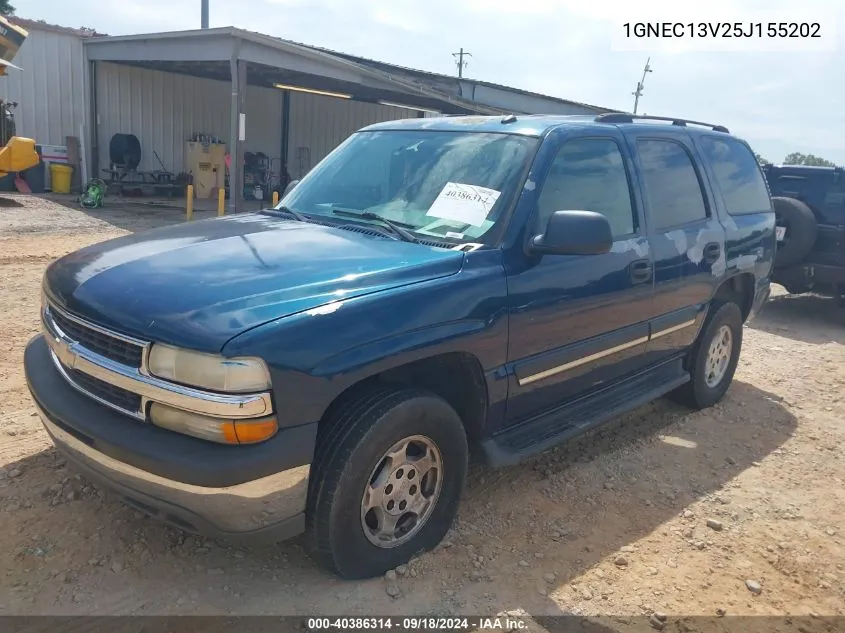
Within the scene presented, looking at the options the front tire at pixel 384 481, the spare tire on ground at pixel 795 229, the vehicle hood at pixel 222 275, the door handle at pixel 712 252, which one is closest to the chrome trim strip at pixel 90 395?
the vehicle hood at pixel 222 275

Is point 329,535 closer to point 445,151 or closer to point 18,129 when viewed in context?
point 445,151

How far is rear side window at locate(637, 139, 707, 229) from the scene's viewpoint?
4.21 metres

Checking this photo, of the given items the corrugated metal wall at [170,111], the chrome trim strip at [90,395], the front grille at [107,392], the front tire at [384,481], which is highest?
the corrugated metal wall at [170,111]

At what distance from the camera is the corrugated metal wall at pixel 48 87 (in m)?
17.6

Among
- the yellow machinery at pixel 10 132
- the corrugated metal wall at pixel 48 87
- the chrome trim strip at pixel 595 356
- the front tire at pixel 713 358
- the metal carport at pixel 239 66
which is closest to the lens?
the chrome trim strip at pixel 595 356

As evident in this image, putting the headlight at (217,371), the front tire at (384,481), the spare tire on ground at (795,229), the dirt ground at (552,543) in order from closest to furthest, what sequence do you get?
the headlight at (217,371)
the front tire at (384,481)
the dirt ground at (552,543)
the spare tire on ground at (795,229)

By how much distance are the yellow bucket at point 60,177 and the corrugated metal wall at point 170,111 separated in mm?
1243

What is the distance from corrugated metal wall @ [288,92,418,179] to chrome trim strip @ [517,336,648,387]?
2112 centimetres

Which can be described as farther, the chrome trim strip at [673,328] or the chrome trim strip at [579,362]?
the chrome trim strip at [673,328]

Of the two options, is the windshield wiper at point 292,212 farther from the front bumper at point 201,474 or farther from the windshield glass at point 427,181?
the front bumper at point 201,474

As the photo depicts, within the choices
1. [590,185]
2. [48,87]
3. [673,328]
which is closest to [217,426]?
[590,185]

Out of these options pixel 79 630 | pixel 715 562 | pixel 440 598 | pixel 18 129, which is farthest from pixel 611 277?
pixel 18 129

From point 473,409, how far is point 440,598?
825 millimetres

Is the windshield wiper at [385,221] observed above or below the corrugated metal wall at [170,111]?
below
